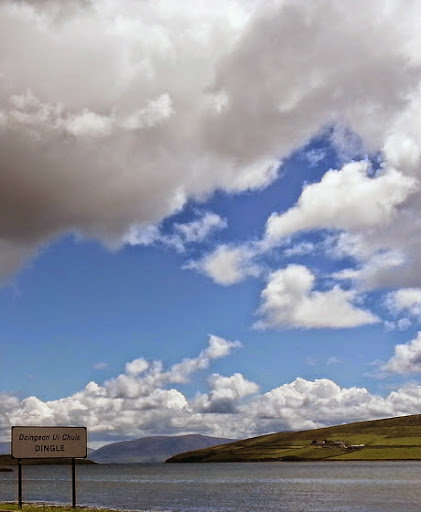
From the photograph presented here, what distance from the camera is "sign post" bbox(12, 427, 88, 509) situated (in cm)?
5944

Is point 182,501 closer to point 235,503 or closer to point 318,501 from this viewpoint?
point 235,503

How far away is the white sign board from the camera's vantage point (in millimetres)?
59438

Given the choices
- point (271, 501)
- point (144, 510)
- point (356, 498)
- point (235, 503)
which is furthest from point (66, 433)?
point (356, 498)

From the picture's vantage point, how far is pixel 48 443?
2365 inches

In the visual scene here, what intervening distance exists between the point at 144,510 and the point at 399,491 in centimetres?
5254

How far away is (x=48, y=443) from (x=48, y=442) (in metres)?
0.09

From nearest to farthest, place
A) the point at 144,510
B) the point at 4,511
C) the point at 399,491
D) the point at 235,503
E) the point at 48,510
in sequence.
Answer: the point at 4,511 < the point at 48,510 < the point at 144,510 < the point at 235,503 < the point at 399,491

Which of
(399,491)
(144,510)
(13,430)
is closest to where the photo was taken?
(13,430)

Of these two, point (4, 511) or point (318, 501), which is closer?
point (4, 511)

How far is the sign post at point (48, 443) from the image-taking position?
5944 cm

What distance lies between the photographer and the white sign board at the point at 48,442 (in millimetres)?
59438

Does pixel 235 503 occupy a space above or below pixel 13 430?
below

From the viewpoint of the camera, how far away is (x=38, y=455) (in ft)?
196

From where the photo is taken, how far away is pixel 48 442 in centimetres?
6009
